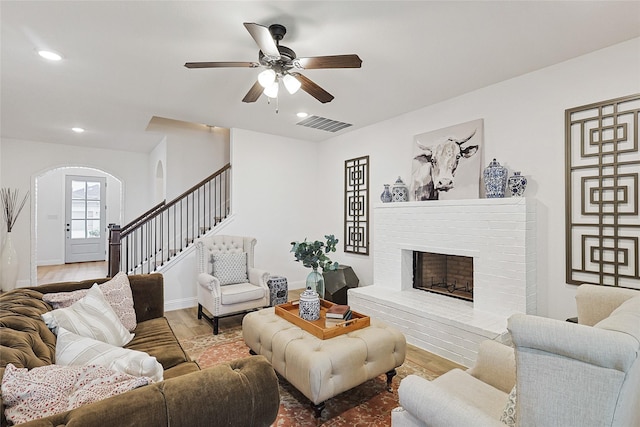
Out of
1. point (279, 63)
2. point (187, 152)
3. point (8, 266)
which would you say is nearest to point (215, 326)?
point (279, 63)

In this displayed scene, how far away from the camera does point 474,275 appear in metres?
3.29

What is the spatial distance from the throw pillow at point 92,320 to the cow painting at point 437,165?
340 cm

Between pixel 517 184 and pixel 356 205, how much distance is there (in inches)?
96.4

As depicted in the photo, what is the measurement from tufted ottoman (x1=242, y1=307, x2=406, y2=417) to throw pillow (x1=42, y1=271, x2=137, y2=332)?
960mm

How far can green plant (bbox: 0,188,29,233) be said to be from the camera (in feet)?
17.9

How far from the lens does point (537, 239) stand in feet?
9.84

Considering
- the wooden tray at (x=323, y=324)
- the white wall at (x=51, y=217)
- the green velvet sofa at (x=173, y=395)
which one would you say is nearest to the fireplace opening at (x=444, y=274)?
the wooden tray at (x=323, y=324)

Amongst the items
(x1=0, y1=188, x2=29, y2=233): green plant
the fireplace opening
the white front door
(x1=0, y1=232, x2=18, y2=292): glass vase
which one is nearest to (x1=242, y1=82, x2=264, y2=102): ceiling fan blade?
the fireplace opening

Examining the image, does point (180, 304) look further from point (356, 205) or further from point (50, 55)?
point (50, 55)

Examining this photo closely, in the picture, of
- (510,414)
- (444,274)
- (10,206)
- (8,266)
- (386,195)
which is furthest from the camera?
(10,206)

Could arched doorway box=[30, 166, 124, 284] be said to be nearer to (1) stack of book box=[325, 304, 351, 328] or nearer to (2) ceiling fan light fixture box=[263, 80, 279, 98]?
(2) ceiling fan light fixture box=[263, 80, 279, 98]

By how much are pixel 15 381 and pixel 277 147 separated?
479 centimetres

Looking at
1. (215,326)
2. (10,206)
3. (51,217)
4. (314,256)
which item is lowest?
(215,326)

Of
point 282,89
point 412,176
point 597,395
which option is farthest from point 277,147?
point 597,395
